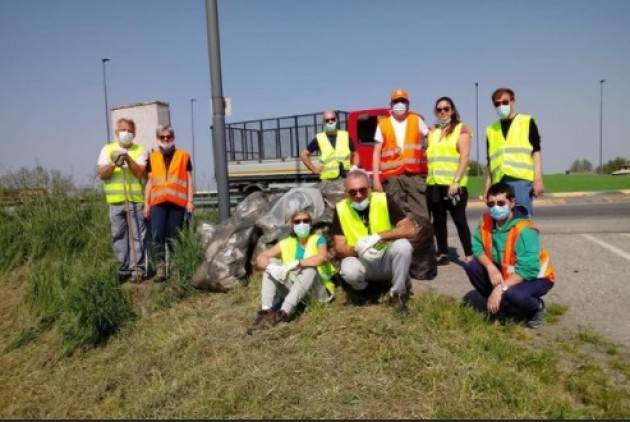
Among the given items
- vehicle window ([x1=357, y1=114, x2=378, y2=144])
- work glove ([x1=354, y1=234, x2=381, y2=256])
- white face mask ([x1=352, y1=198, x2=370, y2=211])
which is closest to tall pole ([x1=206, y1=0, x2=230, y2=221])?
white face mask ([x1=352, y1=198, x2=370, y2=211])

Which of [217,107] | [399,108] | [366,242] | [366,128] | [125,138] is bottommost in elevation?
[366,242]

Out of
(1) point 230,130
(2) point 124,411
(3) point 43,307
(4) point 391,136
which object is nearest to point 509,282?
(4) point 391,136

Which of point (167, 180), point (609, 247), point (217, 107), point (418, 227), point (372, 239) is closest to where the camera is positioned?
point (372, 239)

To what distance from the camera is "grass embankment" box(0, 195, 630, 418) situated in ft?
9.35

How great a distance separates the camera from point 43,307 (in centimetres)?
553

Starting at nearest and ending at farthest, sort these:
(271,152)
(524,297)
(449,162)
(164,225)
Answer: (524,297) → (449,162) → (164,225) → (271,152)

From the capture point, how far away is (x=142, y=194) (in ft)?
18.2

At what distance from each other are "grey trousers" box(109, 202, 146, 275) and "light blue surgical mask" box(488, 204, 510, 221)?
3774mm

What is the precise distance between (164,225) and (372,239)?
2.60 m

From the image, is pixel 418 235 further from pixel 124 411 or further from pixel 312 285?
pixel 124 411

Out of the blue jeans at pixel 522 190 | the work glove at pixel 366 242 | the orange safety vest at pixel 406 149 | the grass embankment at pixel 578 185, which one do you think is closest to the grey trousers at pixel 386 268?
the work glove at pixel 366 242

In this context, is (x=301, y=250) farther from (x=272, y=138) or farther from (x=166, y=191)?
(x=272, y=138)

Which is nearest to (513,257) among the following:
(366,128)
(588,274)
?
Answer: (588,274)

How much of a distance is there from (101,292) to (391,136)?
341 centimetres
